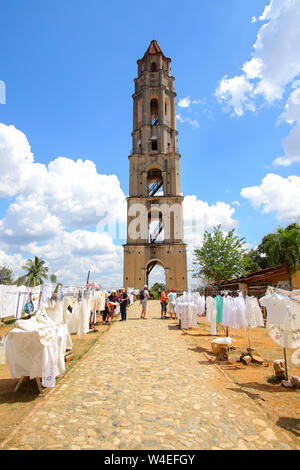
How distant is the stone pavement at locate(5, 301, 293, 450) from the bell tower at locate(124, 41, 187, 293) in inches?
914

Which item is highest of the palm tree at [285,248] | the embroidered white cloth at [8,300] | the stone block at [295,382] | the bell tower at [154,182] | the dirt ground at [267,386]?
the bell tower at [154,182]

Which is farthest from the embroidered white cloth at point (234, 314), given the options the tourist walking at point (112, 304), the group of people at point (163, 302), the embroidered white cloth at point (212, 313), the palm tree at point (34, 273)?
the palm tree at point (34, 273)

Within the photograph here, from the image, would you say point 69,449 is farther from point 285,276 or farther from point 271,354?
point 285,276

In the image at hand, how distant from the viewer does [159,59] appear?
37375mm

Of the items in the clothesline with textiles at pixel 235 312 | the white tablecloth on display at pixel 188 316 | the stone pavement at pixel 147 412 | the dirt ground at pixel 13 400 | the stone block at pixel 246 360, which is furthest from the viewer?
the white tablecloth on display at pixel 188 316

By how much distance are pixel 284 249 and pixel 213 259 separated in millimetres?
8058

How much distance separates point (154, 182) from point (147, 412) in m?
34.9

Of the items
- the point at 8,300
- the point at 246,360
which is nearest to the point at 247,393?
the point at 246,360

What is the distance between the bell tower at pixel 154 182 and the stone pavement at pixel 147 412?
76.2 feet

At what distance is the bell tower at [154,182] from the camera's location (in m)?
30.2

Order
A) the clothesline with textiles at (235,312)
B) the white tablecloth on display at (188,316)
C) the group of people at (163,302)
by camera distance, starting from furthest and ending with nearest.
→ the group of people at (163,302), the white tablecloth on display at (188,316), the clothesline with textiles at (235,312)

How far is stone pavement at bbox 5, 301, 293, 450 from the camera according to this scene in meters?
3.22

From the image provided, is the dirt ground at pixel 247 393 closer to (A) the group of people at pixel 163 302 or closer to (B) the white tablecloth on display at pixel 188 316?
(B) the white tablecloth on display at pixel 188 316

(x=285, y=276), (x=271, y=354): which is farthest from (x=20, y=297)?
(x=285, y=276)
